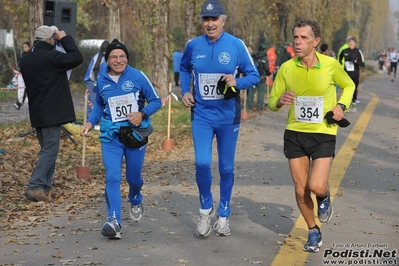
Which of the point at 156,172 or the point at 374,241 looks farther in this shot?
the point at 156,172

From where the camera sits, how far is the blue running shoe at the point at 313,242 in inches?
289

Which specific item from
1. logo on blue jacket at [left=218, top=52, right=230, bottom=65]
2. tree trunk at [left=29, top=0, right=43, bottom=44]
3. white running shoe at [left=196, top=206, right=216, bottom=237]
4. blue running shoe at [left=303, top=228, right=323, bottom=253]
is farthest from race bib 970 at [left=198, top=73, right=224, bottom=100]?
tree trunk at [left=29, top=0, right=43, bottom=44]

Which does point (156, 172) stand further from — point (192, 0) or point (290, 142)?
point (192, 0)

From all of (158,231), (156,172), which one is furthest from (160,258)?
(156,172)

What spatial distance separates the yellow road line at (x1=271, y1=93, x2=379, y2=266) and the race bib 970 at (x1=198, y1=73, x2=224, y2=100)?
1.43 m

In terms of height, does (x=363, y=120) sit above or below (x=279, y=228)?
below

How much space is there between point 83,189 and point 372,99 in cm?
1979

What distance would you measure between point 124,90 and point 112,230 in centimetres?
130

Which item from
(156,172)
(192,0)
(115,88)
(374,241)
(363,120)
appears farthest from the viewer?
(192,0)

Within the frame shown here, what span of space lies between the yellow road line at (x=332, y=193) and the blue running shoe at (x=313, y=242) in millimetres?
55

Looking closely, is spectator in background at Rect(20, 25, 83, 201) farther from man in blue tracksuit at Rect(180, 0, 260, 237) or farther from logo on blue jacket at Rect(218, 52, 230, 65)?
logo on blue jacket at Rect(218, 52, 230, 65)

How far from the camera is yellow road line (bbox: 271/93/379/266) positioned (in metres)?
7.10

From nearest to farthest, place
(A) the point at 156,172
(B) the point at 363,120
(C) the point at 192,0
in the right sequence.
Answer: (A) the point at 156,172, (B) the point at 363,120, (C) the point at 192,0

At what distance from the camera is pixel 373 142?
1630cm
